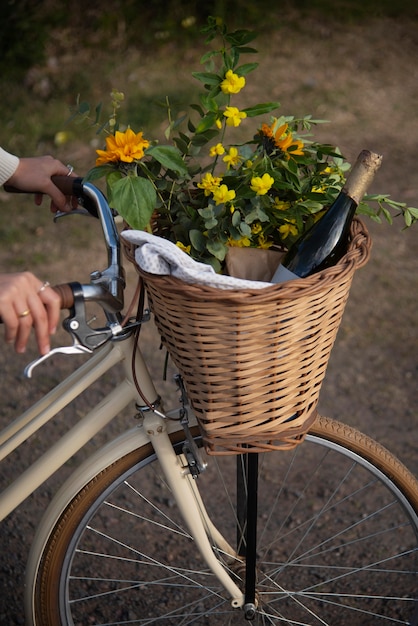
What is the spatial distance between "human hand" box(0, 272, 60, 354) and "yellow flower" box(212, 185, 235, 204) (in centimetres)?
35

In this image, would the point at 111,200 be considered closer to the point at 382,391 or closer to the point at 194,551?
the point at 194,551

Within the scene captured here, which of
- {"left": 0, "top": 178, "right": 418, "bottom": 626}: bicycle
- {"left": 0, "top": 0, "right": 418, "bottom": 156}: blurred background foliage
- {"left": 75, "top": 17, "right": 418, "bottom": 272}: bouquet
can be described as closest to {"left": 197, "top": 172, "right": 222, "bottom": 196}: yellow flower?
{"left": 75, "top": 17, "right": 418, "bottom": 272}: bouquet

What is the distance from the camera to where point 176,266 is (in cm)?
131

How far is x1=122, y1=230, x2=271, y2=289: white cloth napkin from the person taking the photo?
4.23ft

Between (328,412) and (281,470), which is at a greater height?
(328,412)

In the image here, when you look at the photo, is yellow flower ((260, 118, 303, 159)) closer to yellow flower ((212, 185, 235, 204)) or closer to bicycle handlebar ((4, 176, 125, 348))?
yellow flower ((212, 185, 235, 204))

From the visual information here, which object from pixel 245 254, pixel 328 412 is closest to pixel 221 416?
pixel 245 254

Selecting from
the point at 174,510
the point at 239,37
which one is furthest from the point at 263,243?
the point at 174,510

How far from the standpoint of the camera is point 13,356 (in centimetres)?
346

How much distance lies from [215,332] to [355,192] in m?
0.39

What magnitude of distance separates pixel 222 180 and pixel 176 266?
9.9 inches

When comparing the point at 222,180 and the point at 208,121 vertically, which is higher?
the point at 208,121

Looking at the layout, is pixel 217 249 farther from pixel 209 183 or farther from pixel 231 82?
pixel 231 82

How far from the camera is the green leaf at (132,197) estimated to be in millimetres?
1343
